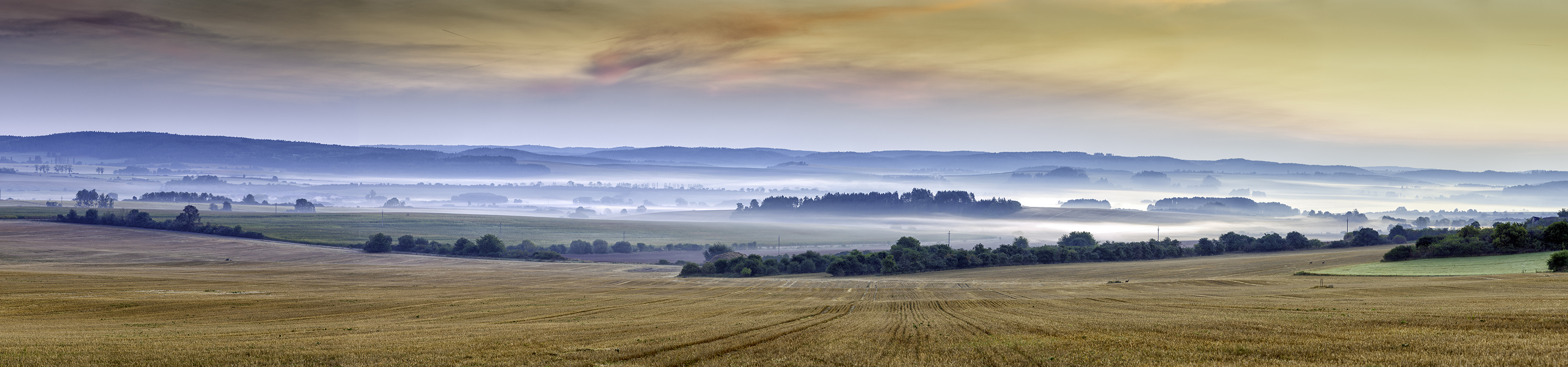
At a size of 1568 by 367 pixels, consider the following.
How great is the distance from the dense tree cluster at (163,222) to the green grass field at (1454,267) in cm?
17458

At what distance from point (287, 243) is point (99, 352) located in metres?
145

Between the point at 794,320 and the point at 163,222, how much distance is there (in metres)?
177

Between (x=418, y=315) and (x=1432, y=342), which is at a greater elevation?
(x=1432, y=342)

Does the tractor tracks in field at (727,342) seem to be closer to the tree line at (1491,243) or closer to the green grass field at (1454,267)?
the green grass field at (1454,267)

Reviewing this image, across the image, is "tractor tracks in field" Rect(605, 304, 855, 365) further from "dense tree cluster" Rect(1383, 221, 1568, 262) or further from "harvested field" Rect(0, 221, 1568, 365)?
"dense tree cluster" Rect(1383, 221, 1568, 262)

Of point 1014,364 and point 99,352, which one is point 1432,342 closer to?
point 1014,364

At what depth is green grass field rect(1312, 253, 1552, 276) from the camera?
64625mm

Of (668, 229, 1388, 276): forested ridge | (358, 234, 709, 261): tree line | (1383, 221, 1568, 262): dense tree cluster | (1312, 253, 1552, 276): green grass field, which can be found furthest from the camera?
(358, 234, 709, 261): tree line

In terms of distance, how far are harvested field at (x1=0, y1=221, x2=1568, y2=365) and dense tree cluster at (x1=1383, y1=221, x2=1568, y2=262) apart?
785 centimetres

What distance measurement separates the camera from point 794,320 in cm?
3778

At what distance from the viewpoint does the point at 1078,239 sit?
463 ft

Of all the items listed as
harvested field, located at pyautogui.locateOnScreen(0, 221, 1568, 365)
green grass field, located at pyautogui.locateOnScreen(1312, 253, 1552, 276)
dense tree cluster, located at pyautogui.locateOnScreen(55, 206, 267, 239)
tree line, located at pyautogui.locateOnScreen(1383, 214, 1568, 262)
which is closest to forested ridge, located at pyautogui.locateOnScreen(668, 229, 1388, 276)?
harvested field, located at pyautogui.locateOnScreen(0, 221, 1568, 365)

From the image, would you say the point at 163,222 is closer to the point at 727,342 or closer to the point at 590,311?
the point at 590,311

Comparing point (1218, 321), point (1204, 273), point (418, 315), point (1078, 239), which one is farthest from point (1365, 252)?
point (418, 315)
